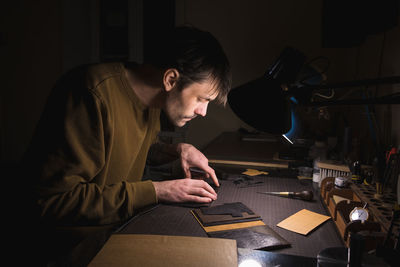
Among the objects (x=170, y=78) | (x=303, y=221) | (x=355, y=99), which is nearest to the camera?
(x=355, y=99)

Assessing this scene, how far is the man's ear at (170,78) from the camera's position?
103cm

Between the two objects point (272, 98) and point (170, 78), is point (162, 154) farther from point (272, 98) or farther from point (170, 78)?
point (272, 98)

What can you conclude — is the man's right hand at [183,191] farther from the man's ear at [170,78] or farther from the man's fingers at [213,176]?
the man's ear at [170,78]

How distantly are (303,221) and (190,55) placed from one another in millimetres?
692

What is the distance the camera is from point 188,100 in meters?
1.11

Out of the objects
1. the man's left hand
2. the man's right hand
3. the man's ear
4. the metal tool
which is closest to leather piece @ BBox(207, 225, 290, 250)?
the man's right hand

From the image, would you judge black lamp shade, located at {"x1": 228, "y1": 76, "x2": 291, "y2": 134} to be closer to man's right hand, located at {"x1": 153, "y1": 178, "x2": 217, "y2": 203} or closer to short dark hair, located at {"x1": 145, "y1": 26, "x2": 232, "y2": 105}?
short dark hair, located at {"x1": 145, "y1": 26, "x2": 232, "y2": 105}

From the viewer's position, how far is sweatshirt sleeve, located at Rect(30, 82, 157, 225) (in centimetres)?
86

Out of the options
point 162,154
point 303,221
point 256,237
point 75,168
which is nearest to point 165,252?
point 256,237

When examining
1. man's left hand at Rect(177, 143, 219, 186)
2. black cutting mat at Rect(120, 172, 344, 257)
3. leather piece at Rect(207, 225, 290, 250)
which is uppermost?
man's left hand at Rect(177, 143, 219, 186)

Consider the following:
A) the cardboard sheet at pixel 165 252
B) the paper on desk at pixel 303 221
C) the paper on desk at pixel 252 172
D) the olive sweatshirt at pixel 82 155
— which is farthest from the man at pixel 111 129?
the paper on desk at pixel 252 172

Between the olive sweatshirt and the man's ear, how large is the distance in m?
0.18

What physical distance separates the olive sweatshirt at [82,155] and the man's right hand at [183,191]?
0.04 metres

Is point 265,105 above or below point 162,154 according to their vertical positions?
above
